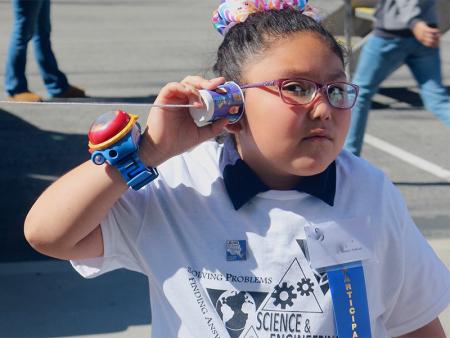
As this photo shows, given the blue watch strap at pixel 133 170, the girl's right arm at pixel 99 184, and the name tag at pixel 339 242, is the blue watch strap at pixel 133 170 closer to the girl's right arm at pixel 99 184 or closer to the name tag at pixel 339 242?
the girl's right arm at pixel 99 184

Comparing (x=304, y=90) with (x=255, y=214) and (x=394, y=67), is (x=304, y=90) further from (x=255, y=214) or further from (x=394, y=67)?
(x=394, y=67)

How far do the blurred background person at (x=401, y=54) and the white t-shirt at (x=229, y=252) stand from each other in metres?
3.49

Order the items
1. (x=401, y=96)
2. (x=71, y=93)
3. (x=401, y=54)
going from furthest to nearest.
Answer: (x=401, y=96), (x=71, y=93), (x=401, y=54)

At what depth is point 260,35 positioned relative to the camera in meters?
1.84

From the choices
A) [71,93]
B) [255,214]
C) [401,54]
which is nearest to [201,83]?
[255,214]


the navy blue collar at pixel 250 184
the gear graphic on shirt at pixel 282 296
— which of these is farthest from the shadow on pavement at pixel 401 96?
the gear graphic on shirt at pixel 282 296

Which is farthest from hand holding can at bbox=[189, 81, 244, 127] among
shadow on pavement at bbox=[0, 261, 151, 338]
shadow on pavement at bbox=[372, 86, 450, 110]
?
shadow on pavement at bbox=[372, 86, 450, 110]

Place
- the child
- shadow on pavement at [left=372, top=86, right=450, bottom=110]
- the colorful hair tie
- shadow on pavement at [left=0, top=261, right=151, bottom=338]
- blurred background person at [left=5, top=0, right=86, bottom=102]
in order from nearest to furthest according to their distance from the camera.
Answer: the child, the colorful hair tie, shadow on pavement at [left=0, top=261, right=151, bottom=338], blurred background person at [left=5, top=0, right=86, bottom=102], shadow on pavement at [left=372, top=86, right=450, bottom=110]

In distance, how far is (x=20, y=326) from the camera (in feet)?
12.7

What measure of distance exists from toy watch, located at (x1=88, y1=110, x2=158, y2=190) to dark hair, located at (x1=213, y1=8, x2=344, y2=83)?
1.05 ft

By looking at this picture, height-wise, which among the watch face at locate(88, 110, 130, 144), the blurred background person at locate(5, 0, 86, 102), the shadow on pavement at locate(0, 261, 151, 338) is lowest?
the blurred background person at locate(5, 0, 86, 102)

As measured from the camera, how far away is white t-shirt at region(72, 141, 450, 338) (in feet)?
→ 5.74

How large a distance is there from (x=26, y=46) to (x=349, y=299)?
6073 mm

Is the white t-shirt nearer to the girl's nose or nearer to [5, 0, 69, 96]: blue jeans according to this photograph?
the girl's nose
